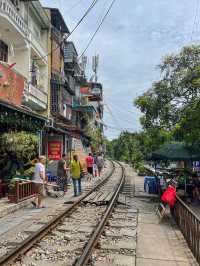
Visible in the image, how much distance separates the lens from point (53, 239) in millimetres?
9188

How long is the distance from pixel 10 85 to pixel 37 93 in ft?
25.5

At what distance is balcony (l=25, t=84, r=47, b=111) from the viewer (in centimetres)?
2209

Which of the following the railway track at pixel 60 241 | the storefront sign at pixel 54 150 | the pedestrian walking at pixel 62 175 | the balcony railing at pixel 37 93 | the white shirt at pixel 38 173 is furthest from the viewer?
the storefront sign at pixel 54 150

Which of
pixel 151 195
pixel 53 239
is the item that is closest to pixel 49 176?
pixel 151 195

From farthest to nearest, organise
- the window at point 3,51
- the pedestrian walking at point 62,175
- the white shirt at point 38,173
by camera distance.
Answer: the window at point 3,51 → the pedestrian walking at point 62,175 → the white shirt at point 38,173

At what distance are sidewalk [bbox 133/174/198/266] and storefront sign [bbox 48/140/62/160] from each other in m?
12.3

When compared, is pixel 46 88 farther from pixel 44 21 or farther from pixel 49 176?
pixel 49 176

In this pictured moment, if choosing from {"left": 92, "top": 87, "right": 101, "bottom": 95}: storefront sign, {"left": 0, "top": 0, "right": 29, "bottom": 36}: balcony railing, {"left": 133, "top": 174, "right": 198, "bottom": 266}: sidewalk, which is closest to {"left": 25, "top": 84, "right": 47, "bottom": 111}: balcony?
{"left": 0, "top": 0, "right": 29, "bottom": 36}: balcony railing

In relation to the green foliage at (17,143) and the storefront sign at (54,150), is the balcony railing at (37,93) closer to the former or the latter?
the storefront sign at (54,150)

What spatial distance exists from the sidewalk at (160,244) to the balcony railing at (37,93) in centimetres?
1161

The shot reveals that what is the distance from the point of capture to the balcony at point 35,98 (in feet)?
72.5

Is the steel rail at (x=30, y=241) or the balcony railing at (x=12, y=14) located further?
the balcony railing at (x=12, y=14)

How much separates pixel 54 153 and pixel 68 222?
45.8 feet

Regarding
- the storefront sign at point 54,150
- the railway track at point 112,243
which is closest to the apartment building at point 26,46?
the storefront sign at point 54,150
